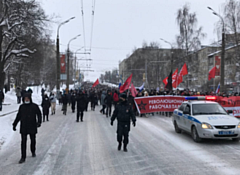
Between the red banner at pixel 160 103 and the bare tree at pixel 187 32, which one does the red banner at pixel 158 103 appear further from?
the bare tree at pixel 187 32

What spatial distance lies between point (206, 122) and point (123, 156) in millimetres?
3360

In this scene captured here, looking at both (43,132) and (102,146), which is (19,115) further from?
(43,132)

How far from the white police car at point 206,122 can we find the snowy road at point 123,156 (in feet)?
1.12

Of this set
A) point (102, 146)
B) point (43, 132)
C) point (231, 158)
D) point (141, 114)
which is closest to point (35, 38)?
point (141, 114)

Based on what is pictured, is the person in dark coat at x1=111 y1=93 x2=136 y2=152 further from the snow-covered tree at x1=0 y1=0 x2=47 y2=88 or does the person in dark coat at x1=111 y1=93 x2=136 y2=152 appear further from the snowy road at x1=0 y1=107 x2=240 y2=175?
the snow-covered tree at x1=0 y1=0 x2=47 y2=88

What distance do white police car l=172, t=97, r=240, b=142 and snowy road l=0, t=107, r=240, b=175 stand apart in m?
0.34

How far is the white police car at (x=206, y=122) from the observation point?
31.7ft

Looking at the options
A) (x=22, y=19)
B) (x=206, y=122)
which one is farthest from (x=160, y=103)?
(x=22, y=19)

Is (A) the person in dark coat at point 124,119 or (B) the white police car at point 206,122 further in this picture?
(B) the white police car at point 206,122

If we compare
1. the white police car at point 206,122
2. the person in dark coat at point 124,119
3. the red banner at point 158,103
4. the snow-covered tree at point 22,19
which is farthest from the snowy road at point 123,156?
the snow-covered tree at point 22,19

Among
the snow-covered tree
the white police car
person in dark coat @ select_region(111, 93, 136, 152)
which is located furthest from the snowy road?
the snow-covered tree

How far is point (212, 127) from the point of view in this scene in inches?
382

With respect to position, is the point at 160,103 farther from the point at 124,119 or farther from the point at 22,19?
the point at 22,19

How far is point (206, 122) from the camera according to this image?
9922 millimetres
